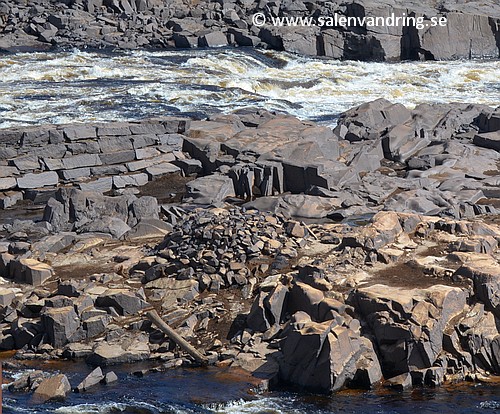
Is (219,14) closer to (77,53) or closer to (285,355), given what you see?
(77,53)

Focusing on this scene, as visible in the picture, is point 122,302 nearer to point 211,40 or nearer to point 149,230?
point 149,230

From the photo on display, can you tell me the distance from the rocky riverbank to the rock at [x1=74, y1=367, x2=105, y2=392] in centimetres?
3160

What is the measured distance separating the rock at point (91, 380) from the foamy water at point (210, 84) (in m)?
15.9

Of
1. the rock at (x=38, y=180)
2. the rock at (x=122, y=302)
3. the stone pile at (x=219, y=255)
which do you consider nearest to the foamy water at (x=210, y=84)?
the rock at (x=38, y=180)

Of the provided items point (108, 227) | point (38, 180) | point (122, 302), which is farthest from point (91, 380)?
point (38, 180)

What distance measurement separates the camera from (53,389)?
12.2 meters

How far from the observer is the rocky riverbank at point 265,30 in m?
43.8

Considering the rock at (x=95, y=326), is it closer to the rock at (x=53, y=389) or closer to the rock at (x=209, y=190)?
the rock at (x=53, y=389)

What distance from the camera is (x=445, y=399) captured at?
12.0 meters

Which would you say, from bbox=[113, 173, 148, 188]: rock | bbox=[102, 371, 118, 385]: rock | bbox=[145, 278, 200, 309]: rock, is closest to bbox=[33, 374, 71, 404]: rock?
bbox=[102, 371, 118, 385]: rock

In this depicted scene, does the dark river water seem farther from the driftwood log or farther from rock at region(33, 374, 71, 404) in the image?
the driftwood log

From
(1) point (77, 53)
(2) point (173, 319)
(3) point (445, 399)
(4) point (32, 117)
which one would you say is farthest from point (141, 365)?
(1) point (77, 53)

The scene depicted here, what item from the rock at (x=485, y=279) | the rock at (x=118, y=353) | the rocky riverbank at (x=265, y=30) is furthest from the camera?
the rocky riverbank at (x=265, y=30)

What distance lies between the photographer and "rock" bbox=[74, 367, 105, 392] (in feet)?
40.7
